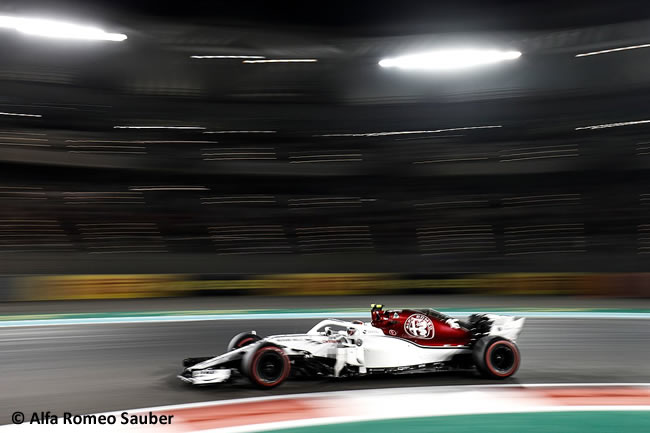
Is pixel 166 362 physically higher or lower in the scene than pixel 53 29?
lower

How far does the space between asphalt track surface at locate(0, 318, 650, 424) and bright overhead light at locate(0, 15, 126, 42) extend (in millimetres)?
14654

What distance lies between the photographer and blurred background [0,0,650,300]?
20062 millimetres

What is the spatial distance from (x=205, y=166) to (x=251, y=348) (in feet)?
55.8

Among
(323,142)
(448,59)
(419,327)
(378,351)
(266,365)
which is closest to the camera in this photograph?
(266,365)

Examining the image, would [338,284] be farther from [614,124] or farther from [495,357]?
[614,124]

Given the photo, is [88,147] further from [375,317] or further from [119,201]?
[375,317]

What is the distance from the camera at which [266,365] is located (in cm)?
605

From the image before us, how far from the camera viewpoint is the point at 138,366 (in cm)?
749

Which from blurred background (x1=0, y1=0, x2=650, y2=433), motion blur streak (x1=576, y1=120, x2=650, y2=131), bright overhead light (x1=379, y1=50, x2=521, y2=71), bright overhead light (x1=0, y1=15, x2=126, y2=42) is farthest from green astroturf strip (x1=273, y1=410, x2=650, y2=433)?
bright overhead light (x1=379, y1=50, x2=521, y2=71)

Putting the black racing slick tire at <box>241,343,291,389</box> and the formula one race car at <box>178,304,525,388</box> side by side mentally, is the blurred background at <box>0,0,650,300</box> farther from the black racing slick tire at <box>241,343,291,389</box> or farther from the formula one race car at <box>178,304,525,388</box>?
the black racing slick tire at <box>241,343,291,389</box>

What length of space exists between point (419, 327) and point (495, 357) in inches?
31.4

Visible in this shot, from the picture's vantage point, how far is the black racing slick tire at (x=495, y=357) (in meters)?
6.55

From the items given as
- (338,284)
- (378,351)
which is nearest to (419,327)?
(378,351)

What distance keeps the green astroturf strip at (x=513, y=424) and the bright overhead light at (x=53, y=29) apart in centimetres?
2123
